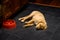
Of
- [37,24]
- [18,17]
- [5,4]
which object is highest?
[5,4]

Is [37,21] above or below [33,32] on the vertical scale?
above

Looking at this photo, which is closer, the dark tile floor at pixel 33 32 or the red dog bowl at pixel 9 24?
the dark tile floor at pixel 33 32

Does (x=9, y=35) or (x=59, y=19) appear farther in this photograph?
(x=59, y=19)

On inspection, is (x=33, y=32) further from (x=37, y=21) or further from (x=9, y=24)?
(x=9, y=24)

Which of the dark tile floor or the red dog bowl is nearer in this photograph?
the dark tile floor

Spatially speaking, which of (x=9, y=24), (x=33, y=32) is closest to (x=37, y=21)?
(x=33, y=32)

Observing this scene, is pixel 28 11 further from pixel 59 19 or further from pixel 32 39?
pixel 32 39

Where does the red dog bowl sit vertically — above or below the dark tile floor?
above

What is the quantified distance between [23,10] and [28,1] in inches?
11.1

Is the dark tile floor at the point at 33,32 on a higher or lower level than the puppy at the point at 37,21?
lower

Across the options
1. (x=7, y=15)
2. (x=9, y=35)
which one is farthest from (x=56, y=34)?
(x=7, y=15)

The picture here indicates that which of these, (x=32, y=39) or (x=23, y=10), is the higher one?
(x=23, y=10)

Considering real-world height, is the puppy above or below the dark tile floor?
above

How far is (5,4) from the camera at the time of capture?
71.6 inches
